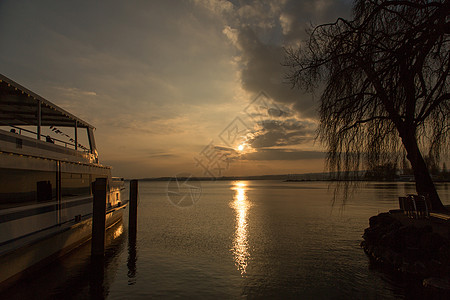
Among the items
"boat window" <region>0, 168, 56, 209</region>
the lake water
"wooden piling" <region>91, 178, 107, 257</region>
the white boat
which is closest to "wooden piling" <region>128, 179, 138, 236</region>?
the lake water

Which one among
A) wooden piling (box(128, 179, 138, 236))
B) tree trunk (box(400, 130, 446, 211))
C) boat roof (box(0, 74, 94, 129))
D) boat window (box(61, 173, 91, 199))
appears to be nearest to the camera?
boat roof (box(0, 74, 94, 129))

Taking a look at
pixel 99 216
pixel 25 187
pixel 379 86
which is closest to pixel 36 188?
pixel 25 187

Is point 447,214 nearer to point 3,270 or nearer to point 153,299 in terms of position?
point 153,299

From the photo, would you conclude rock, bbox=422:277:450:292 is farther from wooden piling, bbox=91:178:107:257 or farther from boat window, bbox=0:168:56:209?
boat window, bbox=0:168:56:209

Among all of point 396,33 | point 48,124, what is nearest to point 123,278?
point 48,124

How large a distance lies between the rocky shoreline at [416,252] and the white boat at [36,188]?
1183 cm

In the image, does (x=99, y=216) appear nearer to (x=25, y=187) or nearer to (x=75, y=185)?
(x=75, y=185)

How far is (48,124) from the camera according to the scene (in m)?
14.0

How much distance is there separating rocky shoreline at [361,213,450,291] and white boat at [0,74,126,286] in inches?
466

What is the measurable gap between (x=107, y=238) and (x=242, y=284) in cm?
1021

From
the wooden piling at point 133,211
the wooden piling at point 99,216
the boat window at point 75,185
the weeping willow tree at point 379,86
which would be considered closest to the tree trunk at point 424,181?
the weeping willow tree at point 379,86

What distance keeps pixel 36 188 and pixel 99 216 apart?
2597 mm

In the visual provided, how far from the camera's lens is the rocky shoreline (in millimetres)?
8688

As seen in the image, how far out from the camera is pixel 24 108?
11.1m
